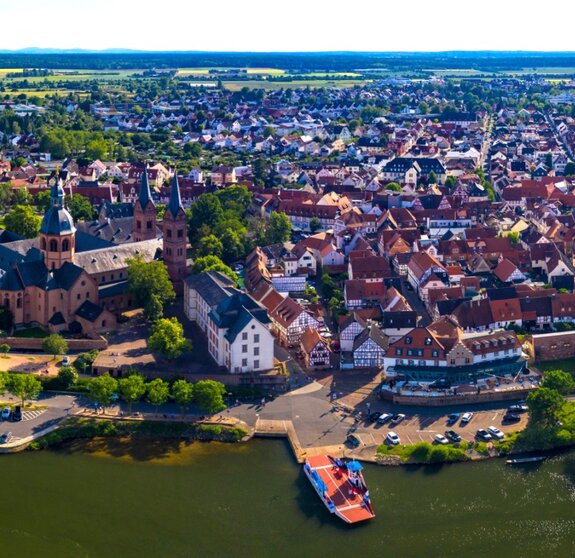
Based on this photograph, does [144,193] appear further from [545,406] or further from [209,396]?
[545,406]

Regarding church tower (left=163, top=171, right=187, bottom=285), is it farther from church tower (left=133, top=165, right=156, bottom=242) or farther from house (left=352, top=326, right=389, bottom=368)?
house (left=352, top=326, right=389, bottom=368)

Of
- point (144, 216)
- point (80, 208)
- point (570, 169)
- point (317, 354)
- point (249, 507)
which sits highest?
point (144, 216)

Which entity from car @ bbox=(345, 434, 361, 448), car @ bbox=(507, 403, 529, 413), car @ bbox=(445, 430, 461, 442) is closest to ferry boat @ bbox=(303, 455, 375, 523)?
car @ bbox=(345, 434, 361, 448)

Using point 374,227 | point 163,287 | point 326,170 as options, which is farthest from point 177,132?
point 163,287

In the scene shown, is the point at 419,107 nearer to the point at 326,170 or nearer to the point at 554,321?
the point at 326,170

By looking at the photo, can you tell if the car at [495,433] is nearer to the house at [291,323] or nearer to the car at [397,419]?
the car at [397,419]

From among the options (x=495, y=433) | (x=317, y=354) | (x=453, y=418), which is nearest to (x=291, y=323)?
(x=317, y=354)
